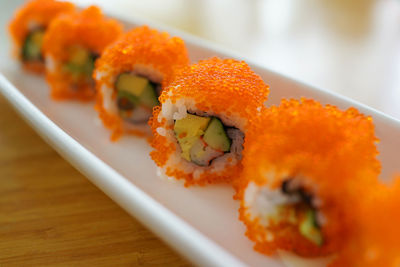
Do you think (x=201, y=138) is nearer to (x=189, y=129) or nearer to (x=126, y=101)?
(x=189, y=129)

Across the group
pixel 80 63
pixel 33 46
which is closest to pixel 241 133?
pixel 80 63

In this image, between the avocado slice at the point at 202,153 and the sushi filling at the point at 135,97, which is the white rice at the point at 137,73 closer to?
the sushi filling at the point at 135,97

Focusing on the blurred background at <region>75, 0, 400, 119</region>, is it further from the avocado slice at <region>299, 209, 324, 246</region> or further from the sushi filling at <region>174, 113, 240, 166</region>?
the avocado slice at <region>299, 209, 324, 246</region>

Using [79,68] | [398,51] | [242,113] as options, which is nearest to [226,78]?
[242,113]

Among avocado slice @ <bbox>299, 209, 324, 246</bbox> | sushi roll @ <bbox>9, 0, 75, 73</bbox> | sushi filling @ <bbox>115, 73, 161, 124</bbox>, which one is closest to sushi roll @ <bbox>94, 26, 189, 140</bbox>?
sushi filling @ <bbox>115, 73, 161, 124</bbox>

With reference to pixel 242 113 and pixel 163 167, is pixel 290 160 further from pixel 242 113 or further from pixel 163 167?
pixel 163 167

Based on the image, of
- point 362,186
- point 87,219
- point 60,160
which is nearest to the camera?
point 362,186

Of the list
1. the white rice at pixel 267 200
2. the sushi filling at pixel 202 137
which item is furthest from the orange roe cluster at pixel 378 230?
the sushi filling at pixel 202 137
